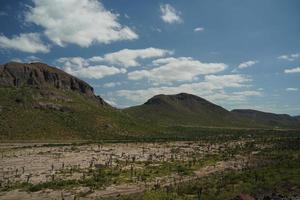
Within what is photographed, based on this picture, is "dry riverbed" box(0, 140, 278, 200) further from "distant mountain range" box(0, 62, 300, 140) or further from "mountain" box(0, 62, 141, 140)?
"distant mountain range" box(0, 62, 300, 140)

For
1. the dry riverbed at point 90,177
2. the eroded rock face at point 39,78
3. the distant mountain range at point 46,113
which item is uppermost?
the eroded rock face at point 39,78

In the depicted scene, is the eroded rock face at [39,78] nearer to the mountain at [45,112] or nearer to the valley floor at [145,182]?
the mountain at [45,112]

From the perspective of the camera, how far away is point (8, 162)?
141 feet

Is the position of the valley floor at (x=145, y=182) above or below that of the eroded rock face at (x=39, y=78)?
below

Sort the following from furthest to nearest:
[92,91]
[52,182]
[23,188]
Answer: [92,91] < [52,182] < [23,188]

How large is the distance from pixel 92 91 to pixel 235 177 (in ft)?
516

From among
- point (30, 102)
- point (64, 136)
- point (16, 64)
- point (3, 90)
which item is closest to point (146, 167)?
point (64, 136)

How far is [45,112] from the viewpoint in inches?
4454

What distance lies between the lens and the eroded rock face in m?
149

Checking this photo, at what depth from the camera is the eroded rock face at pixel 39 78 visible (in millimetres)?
148750

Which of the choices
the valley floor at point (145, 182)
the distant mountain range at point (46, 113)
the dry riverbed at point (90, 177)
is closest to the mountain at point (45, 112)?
the distant mountain range at point (46, 113)

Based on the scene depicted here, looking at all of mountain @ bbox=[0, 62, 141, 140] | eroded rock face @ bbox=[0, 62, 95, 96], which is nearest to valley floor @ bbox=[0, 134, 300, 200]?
mountain @ bbox=[0, 62, 141, 140]

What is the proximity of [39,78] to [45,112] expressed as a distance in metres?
51.4

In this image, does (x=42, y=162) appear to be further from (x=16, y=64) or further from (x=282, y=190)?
(x=16, y=64)
